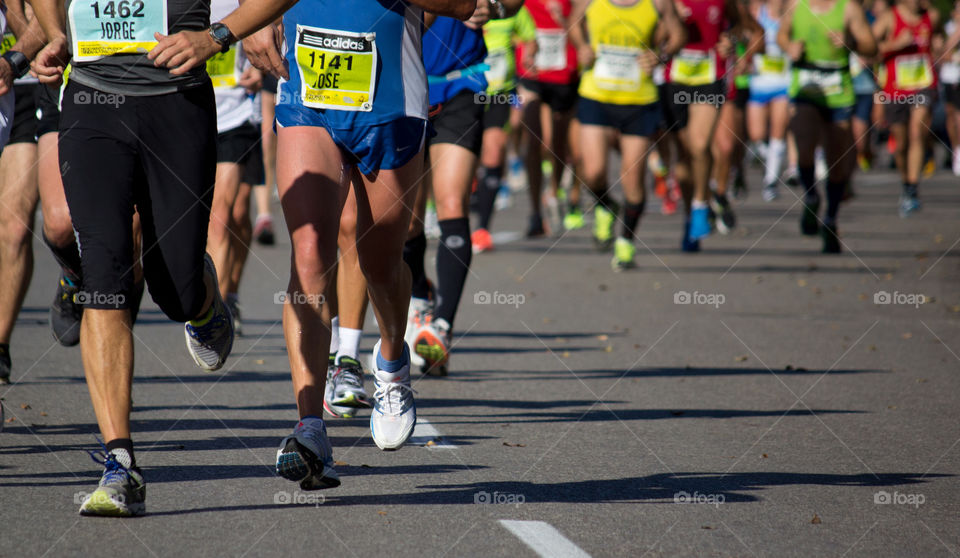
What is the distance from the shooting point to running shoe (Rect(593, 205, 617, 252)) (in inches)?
577

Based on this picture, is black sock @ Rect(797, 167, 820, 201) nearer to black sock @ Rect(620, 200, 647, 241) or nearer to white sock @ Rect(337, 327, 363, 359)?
black sock @ Rect(620, 200, 647, 241)

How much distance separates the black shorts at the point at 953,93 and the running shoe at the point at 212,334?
19.2 metres

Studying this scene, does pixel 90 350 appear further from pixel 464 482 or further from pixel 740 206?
pixel 740 206

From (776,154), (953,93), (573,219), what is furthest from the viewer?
(953,93)

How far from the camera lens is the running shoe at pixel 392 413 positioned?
561 centimetres

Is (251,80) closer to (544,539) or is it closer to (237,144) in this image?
(237,144)

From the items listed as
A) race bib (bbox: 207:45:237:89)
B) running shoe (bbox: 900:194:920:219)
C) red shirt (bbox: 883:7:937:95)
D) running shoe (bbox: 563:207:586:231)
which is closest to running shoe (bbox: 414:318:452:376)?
race bib (bbox: 207:45:237:89)

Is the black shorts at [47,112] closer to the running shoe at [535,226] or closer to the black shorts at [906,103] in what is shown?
the running shoe at [535,226]

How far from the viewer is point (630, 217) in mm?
13031

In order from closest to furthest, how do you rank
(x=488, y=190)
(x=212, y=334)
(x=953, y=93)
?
(x=212, y=334)
(x=488, y=190)
(x=953, y=93)

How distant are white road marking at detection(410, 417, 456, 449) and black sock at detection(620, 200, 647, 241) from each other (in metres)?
6.68

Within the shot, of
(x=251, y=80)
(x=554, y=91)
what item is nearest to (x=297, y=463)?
(x=251, y=80)

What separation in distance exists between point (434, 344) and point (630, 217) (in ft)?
18.3

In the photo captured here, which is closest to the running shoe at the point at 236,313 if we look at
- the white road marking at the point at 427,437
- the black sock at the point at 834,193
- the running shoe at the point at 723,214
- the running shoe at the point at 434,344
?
the running shoe at the point at 434,344
